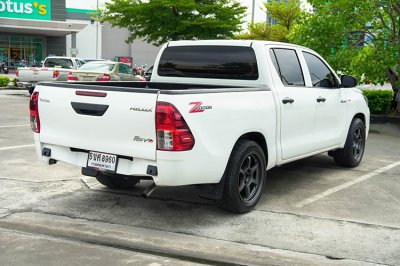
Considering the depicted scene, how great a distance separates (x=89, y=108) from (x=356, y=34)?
10.8 m

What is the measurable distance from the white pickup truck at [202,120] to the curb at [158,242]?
48 centimetres

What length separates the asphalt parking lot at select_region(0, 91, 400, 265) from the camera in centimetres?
447

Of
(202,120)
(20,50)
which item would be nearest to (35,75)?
(202,120)

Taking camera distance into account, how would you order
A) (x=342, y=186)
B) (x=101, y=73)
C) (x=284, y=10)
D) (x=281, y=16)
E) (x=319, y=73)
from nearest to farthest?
1. (x=342, y=186)
2. (x=319, y=73)
3. (x=101, y=73)
4. (x=284, y=10)
5. (x=281, y=16)

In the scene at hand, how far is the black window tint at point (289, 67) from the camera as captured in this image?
6004 mm

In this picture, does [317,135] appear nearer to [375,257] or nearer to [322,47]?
[375,257]

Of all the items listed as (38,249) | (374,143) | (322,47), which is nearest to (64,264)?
(38,249)

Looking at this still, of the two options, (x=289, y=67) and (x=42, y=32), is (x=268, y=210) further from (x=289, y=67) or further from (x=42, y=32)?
(x=42, y=32)

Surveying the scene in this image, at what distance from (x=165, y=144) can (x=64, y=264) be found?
1326mm

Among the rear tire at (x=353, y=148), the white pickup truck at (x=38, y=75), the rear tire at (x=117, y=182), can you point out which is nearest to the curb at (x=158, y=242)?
the rear tire at (x=117, y=182)

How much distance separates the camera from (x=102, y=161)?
4773 mm

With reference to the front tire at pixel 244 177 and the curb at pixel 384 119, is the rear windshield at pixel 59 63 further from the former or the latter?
the front tire at pixel 244 177

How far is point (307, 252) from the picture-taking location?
14.1ft

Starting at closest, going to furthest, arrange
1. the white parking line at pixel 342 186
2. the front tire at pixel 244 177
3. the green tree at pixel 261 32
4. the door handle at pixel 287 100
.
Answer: the front tire at pixel 244 177, the door handle at pixel 287 100, the white parking line at pixel 342 186, the green tree at pixel 261 32
